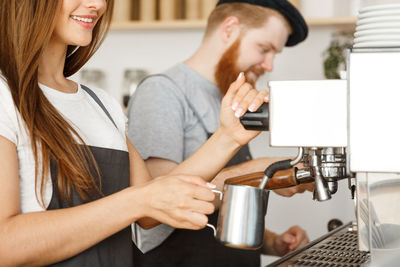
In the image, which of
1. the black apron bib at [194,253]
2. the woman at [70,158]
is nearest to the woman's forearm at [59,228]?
the woman at [70,158]

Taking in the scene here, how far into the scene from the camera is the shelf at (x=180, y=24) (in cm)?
230

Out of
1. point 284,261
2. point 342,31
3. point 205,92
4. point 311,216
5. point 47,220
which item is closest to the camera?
point 47,220

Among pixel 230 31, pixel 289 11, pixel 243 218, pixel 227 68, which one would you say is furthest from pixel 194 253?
pixel 243 218

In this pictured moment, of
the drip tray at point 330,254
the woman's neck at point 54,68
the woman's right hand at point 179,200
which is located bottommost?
the drip tray at point 330,254

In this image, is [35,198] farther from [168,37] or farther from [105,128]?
[168,37]

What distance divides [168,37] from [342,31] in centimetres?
80

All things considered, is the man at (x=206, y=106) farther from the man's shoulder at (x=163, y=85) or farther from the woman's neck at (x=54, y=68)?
the woman's neck at (x=54, y=68)

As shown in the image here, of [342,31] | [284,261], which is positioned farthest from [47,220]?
[342,31]

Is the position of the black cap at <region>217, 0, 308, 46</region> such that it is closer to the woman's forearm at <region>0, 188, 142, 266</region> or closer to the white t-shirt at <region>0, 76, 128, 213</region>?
the white t-shirt at <region>0, 76, 128, 213</region>

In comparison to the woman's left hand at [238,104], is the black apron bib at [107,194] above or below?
below

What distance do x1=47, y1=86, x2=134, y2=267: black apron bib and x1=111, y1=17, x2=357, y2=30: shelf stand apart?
139 centimetres

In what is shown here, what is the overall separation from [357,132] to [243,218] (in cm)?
19

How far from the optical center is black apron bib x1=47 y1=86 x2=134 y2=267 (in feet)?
3.16

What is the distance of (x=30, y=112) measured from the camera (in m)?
0.94
